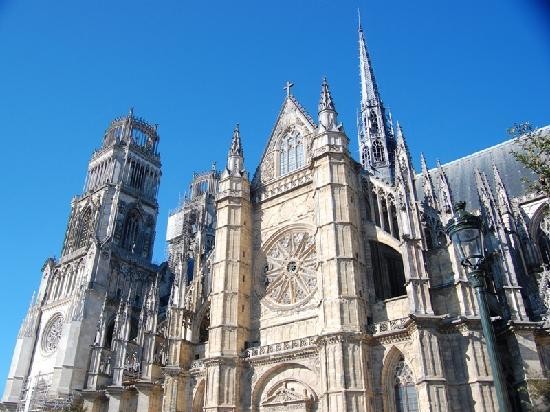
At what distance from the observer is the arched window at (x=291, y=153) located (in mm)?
28641

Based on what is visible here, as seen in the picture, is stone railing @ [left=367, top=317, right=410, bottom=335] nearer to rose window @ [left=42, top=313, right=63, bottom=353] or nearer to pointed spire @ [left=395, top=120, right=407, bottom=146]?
pointed spire @ [left=395, top=120, right=407, bottom=146]

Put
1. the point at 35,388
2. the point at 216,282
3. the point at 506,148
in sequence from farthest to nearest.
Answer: the point at 35,388 < the point at 506,148 < the point at 216,282

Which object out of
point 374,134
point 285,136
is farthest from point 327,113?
point 374,134

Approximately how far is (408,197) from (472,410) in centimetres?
894

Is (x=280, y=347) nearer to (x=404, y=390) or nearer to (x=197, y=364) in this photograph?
(x=197, y=364)

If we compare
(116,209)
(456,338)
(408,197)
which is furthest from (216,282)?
(116,209)

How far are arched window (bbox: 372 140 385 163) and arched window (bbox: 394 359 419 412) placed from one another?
890 inches

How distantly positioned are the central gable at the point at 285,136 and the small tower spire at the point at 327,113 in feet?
4.78

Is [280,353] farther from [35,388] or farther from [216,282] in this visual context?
[35,388]

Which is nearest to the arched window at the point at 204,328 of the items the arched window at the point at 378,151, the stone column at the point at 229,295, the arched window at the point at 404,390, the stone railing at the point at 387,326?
the stone column at the point at 229,295

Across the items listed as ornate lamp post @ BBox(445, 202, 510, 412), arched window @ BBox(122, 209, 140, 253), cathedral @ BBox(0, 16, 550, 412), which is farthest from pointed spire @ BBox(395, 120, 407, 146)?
arched window @ BBox(122, 209, 140, 253)

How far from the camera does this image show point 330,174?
80.5 feet

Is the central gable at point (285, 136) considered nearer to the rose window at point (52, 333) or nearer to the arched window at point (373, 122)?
the arched window at point (373, 122)

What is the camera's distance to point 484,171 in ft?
109
